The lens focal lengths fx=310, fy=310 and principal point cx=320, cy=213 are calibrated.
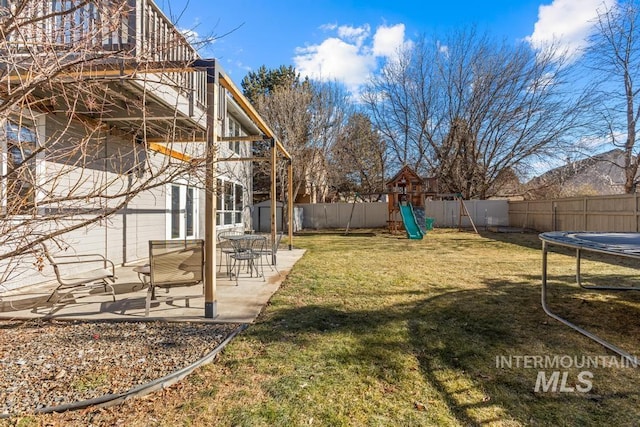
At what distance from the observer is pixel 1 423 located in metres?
1.95

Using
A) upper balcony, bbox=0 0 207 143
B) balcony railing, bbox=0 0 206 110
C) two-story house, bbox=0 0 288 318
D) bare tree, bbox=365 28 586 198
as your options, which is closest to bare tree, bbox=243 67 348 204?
bare tree, bbox=365 28 586 198

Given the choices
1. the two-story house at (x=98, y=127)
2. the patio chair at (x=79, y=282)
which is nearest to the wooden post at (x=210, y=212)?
the two-story house at (x=98, y=127)

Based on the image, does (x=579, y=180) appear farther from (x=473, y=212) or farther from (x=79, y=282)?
(x=79, y=282)

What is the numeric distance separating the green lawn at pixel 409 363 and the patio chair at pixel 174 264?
1103 millimetres

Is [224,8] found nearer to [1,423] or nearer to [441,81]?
[1,423]

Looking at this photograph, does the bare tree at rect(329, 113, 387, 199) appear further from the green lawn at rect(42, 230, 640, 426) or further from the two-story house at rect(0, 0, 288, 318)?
the green lawn at rect(42, 230, 640, 426)

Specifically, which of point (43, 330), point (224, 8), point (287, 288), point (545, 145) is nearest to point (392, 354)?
point (287, 288)

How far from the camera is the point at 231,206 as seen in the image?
12414 mm

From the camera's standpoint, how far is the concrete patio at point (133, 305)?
3.74 m

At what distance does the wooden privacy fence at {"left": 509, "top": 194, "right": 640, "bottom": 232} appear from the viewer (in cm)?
1003

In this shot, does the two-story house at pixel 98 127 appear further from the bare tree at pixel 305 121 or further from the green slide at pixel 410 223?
the bare tree at pixel 305 121

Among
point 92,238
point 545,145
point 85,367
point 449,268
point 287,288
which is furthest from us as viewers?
point 545,145

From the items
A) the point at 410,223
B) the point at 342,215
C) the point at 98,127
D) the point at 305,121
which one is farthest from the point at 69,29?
the point at 342,215

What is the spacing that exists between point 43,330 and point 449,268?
697 cm
